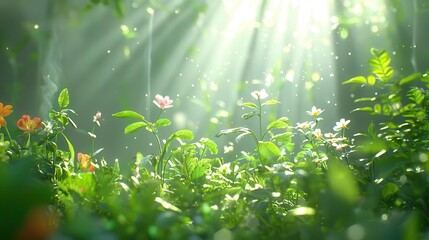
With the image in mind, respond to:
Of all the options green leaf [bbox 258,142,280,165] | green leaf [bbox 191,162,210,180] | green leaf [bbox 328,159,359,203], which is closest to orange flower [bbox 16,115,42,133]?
green leaf [bbox 191,162,210,180]

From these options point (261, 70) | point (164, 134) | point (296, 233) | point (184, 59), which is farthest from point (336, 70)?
point (296, 233)

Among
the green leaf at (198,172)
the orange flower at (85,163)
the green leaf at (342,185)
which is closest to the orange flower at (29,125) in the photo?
the orange flower at (85,163)

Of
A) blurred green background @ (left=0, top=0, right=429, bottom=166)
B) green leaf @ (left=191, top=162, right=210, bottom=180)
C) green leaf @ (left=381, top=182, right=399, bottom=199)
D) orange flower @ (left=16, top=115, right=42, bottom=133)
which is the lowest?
green leaf @ (left=381, top=182, right=399, bottom=199)

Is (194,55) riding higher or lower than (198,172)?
higher

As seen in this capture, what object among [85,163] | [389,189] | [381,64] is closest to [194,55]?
[85,163]

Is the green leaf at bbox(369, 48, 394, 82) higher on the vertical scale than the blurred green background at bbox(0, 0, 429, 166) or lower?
lower

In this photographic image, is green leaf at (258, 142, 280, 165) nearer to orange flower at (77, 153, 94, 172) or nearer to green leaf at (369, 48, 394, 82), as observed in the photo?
green leaf at (369, 48, 394, 82)

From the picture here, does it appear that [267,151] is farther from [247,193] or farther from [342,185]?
[342,185]

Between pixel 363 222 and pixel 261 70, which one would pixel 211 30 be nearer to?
pixel 261 70
